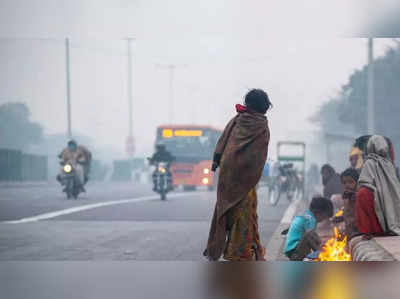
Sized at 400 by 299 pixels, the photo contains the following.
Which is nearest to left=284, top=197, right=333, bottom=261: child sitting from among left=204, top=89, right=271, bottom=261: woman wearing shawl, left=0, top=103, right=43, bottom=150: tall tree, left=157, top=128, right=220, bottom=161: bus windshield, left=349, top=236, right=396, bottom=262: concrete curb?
left=349, top=236, right=396, bottom=262: concrete curb

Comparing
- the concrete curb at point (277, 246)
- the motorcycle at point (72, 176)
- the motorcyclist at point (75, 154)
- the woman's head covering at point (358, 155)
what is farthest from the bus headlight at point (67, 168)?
the woman's head covering at point (358, 155)

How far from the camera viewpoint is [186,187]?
34.6 m

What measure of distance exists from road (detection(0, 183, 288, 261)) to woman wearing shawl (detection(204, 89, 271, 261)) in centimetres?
307

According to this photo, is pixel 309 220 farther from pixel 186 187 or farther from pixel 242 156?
pixel 186 187

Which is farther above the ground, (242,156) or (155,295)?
(242,156)

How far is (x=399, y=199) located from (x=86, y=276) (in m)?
3.31

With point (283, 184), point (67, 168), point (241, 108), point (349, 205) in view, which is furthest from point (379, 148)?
point (283, 184)

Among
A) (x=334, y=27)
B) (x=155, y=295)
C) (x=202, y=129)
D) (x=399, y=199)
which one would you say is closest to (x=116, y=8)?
(x=334, y=27)

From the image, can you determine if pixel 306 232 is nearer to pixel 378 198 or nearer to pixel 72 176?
pixel 378 198

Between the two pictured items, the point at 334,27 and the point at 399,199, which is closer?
the point at 399,199

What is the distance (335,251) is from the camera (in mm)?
7219

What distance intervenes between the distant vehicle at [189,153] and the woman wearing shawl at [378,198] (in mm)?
25205

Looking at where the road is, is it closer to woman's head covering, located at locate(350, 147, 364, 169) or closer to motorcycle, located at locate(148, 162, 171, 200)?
woman's head covering, located at locate(350, 147, 364, 169)

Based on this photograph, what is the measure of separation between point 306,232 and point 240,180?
151 centimetres
